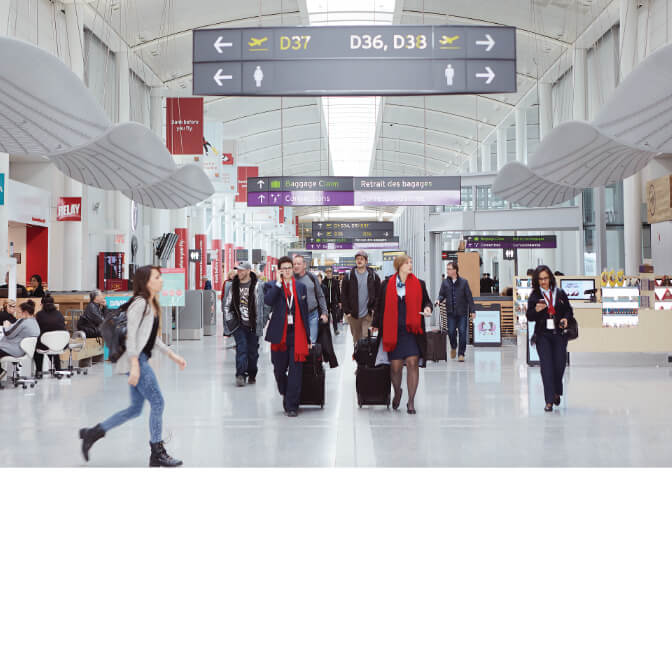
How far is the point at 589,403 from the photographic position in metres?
8.88

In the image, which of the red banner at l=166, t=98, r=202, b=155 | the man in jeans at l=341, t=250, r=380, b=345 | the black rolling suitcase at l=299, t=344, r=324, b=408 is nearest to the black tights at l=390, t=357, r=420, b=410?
the black rolling suitcase at l=299, t=344, r=324, b=408

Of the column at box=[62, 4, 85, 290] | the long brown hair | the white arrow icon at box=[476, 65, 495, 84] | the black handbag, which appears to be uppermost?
the white arrow icon at box=[476, 65, 495, 84]

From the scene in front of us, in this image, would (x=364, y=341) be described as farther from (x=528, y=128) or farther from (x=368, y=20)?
(x=528, y=128)

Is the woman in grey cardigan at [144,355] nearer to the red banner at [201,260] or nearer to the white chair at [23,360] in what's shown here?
the white chair at [23,360]

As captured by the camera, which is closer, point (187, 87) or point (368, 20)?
point (368, 20)

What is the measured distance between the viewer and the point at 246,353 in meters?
10.9

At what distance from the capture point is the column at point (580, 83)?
22141 mm

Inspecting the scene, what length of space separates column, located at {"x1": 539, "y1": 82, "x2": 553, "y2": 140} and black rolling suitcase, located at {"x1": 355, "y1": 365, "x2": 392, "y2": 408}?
20.0 meters

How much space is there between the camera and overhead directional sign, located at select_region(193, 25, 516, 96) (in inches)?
318

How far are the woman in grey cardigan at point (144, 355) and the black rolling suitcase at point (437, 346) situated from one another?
8.20 meters

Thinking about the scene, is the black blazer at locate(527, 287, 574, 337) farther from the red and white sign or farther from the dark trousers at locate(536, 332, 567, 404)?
the red and white sign
